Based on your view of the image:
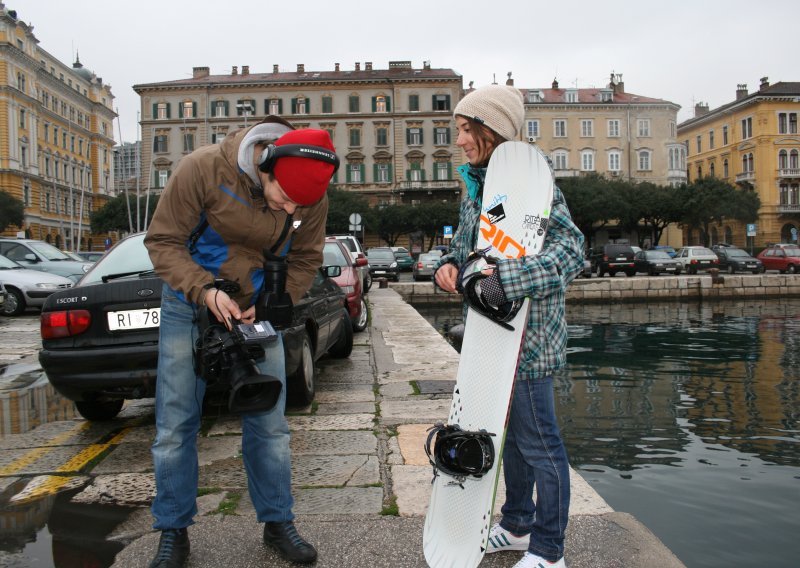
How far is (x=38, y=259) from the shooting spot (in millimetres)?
16672

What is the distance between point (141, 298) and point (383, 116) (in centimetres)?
6519

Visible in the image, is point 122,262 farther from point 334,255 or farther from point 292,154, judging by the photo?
point 334,255

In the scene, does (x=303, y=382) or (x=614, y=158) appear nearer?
(x=303, y=382)

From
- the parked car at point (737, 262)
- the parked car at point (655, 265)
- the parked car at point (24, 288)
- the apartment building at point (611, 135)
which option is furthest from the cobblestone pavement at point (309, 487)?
Answer: the apartment building at point (611, 135)

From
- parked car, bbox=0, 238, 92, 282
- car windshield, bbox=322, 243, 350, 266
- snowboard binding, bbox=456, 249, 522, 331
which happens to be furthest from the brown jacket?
parked car, bbox=0, 238, 92, 282

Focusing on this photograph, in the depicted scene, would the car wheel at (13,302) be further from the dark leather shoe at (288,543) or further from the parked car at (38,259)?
the dark leather shoe at (288,543)

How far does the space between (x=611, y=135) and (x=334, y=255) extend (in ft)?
208

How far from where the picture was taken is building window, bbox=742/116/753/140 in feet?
217

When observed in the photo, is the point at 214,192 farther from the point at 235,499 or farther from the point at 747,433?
the point at 747,433

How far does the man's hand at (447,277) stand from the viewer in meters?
2.60

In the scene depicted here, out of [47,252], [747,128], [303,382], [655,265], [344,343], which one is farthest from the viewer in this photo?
[747,128]

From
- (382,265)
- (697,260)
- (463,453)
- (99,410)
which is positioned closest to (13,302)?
(99,410)

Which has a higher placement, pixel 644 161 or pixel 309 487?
pixel 644 161

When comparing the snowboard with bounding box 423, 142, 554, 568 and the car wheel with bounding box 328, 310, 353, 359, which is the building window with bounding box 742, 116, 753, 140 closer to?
the car wheel with bounding box 328, 310, 353, 359
